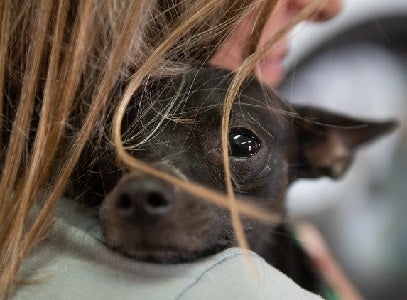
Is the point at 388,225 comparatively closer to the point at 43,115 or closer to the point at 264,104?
the point at 264,104

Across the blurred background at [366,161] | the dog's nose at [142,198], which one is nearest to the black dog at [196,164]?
the dog's nose at [142,198]

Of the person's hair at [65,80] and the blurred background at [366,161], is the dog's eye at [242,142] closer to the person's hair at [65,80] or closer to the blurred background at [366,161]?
the person's hair at [65,80]

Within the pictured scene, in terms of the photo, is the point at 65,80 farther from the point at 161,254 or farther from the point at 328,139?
the point at 328,139

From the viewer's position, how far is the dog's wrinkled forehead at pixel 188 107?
33.9 inches

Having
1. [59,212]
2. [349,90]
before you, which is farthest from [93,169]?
[349,90]

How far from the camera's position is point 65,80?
74cm

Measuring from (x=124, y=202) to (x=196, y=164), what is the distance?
0.16m

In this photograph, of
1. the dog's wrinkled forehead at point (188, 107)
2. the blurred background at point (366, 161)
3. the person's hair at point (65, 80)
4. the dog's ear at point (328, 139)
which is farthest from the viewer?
the blurred background at point (366, 161)

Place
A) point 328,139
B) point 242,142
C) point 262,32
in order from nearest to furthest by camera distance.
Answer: point 262,32 < point 242,142 < point 328,139

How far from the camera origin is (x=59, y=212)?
76cm

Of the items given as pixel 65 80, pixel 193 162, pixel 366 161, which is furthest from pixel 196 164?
pixel 366 161

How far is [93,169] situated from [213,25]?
0.23 meters

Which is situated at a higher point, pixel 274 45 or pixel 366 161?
pixel 274 45

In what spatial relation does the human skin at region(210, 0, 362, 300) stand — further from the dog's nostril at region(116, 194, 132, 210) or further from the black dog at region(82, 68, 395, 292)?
the dog's nostril at region(116, 194, 132, 210)
